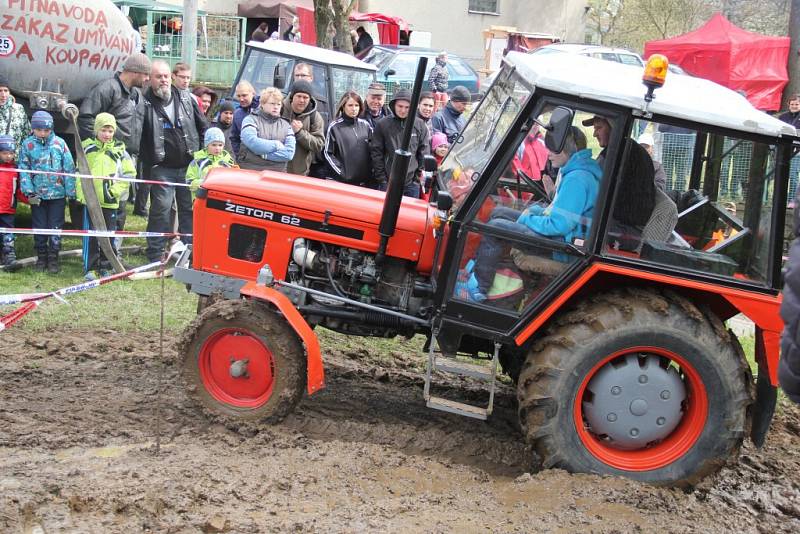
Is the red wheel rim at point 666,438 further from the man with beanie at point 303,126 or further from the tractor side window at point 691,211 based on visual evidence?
the man with beanie at point 303,126

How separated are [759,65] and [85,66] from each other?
615 inches

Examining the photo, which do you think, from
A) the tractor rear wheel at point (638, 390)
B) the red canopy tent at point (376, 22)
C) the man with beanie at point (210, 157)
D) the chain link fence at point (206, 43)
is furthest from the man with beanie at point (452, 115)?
the red canopy tent at point (376, 22)

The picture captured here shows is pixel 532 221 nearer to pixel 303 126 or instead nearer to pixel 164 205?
pixel 303 126

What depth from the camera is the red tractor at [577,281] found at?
473 centimetres

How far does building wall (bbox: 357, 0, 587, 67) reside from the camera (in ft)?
100

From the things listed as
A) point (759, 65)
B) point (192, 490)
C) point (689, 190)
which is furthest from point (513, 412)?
point (759, 65)

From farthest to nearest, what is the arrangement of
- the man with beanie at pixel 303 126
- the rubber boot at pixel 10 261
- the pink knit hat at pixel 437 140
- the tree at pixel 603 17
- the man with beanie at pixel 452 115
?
1. the tree at pixel 603 17
2. the man with beanie at pixel 452 115
3. the pink knit hat at pixel 437 140
4. the man with beanie at pixel 303 126
5. the rubber boot at pixel 10 261

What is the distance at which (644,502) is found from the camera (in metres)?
4.68

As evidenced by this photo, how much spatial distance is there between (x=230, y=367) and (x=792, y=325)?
3.31m

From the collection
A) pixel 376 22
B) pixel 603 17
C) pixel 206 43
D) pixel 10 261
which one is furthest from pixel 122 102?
pixel 603 17

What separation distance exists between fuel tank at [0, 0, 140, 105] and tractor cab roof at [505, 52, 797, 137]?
21.0 feet

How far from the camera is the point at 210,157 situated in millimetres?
8711

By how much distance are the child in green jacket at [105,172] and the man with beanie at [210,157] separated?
66 centimetres

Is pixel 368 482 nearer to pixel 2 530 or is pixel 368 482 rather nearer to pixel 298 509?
pixel 298 509
